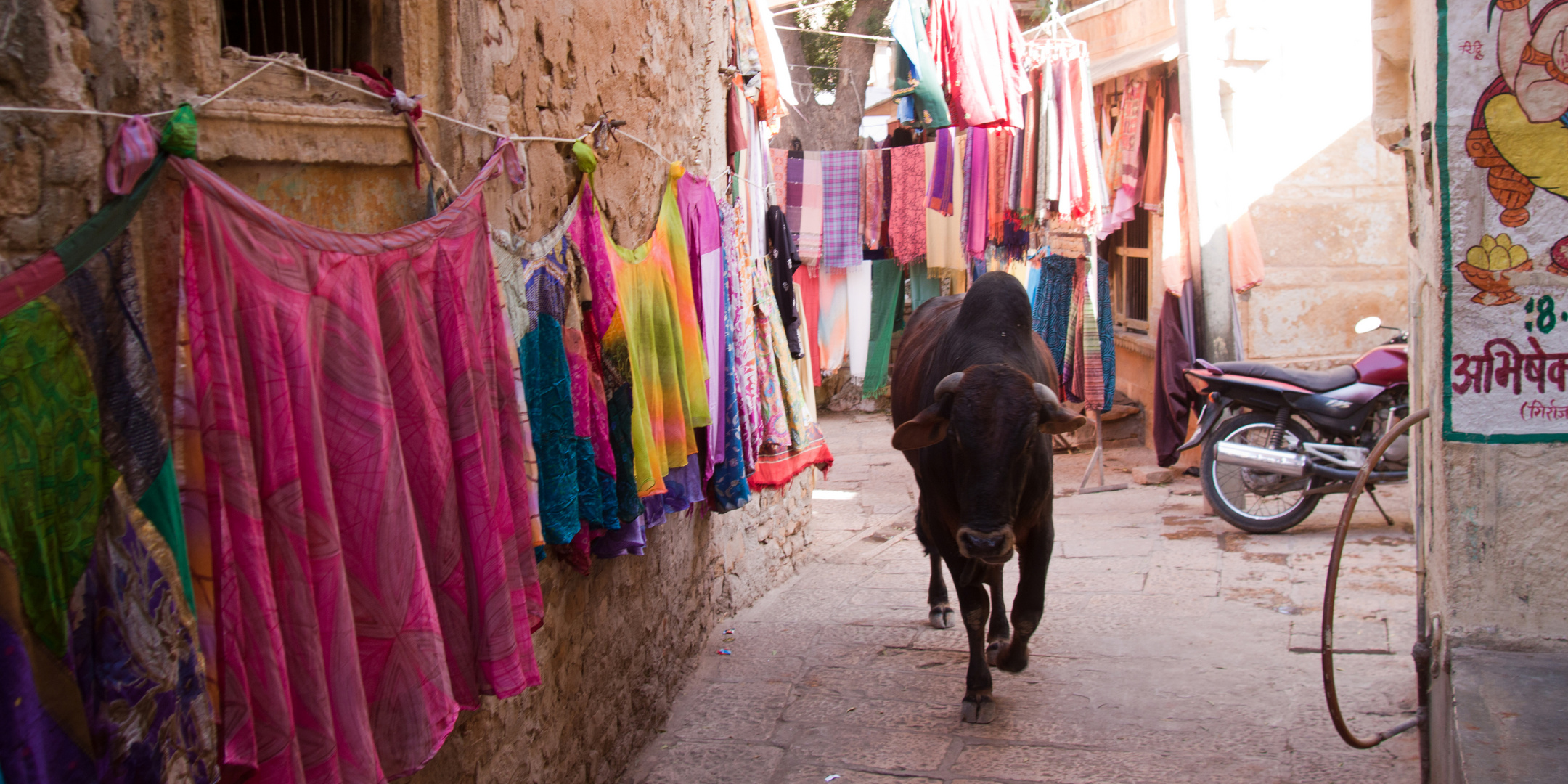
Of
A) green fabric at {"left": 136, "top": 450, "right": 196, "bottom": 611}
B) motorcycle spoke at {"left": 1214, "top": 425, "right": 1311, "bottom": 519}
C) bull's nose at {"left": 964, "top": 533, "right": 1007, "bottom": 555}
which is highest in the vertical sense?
green fabric at {"left": 136, "top": 450, "right": 196, "bottom": 611}

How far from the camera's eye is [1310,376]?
7281mm

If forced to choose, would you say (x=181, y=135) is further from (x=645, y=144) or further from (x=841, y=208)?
(x=841, y=208)

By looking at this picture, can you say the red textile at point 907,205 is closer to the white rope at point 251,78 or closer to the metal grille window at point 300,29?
the white rope at point 251,78

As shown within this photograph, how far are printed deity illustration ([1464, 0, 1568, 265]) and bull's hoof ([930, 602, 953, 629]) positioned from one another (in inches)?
131

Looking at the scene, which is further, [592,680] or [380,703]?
[592,680]

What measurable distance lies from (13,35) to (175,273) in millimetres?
417

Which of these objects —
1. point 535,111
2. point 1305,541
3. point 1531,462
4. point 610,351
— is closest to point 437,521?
point 610,351

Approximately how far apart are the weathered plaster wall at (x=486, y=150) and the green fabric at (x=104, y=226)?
1.1 inches

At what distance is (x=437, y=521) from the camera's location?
2457 mm

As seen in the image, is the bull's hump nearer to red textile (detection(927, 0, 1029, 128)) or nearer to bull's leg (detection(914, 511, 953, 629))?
bull's leg (detection(914, 511, 953, 629))

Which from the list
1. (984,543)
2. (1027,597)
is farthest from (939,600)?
(984,543)

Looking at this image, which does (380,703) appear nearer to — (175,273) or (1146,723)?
(175,273)

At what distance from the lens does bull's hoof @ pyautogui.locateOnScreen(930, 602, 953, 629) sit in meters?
5.63

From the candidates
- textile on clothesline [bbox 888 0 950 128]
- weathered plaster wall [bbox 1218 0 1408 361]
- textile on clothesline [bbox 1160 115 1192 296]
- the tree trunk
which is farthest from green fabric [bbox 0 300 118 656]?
the tree trunk
